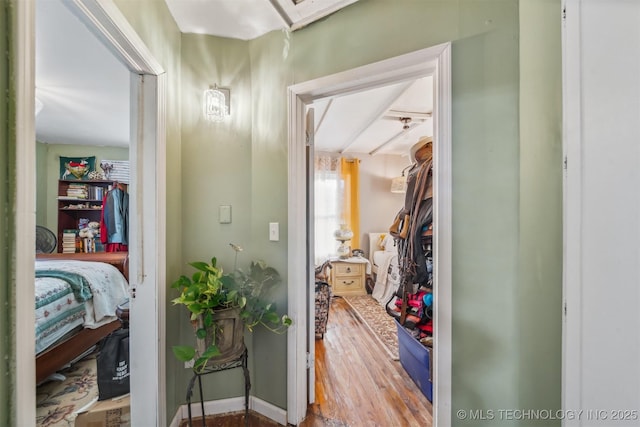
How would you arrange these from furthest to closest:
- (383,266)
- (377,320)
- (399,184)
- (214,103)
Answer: (399,184)
(383,266)
(377,320)
(214,103)

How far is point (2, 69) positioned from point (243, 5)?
3.81 ft

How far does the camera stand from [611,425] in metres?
0.68

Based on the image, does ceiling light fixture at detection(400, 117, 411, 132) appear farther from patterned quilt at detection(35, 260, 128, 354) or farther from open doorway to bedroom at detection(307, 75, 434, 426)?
patterned quilt at detection(35, 260, 128, 354)

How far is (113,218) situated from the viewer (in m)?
3.62

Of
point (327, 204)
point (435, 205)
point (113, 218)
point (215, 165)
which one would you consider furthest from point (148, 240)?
point (327, 204)

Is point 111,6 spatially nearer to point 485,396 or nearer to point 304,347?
point 304,347

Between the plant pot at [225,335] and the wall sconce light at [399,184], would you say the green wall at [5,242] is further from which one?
the wall sconce light at [399,184]

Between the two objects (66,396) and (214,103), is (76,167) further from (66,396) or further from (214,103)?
(214,103)

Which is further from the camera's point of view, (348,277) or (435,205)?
(348,277)

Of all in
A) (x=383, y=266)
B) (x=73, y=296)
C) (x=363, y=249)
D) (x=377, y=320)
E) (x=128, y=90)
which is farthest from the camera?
(x=363, y=249)

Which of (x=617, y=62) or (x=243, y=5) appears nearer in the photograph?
(x=617, y=62)

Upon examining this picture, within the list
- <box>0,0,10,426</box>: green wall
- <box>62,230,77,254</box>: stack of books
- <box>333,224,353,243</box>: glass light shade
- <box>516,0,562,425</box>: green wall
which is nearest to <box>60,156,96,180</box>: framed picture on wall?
<box>62,230,77,254</box>: stack of books

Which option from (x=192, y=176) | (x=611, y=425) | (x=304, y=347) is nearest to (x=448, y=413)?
(x=611, y=425)

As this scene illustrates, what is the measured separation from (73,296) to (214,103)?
2.00 metres
